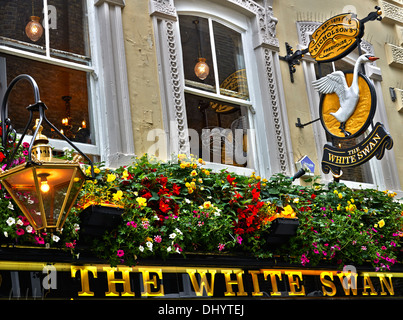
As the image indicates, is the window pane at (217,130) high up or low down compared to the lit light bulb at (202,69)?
down

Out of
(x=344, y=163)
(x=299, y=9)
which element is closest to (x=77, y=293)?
(x=344, y=163)

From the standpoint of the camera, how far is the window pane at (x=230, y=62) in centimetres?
869

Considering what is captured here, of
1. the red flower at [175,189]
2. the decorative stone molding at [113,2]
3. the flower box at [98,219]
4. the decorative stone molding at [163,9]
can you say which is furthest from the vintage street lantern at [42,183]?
the decorative stone molding at [163,9]

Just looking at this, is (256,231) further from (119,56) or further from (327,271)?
(119,56)

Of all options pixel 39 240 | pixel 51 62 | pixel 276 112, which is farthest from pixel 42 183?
pixel 276 112

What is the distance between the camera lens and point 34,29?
699 centimetres

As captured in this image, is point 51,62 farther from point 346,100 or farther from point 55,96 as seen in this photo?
point 346,100

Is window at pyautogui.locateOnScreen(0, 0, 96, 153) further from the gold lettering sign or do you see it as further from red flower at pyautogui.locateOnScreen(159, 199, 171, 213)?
the gold lettering sign

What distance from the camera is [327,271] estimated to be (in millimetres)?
7547

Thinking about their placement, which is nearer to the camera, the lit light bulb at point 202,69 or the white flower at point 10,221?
the white flower at point 10,221

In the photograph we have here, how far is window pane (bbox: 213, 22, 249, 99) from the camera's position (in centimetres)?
869

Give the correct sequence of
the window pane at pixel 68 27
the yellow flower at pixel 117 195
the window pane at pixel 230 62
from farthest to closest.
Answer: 1. the window pane at pixel 230 62
2. the window pane at pixel 68 27
3. the yellow flower at pixel 117 195

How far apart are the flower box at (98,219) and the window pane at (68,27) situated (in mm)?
2395

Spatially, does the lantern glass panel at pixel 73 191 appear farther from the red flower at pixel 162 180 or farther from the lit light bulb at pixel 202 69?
the lit light bulb at pixel 202 69
